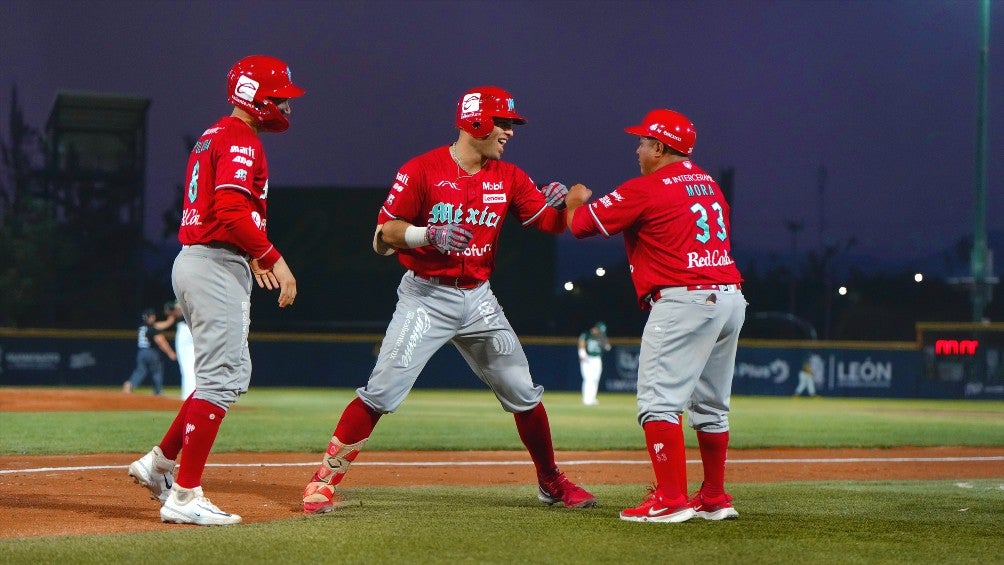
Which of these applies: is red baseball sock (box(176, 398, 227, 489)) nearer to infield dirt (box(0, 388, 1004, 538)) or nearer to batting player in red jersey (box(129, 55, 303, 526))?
batting player in red jersey (box(129, 55, 303, 526))

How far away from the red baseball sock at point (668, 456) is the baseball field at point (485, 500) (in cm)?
22

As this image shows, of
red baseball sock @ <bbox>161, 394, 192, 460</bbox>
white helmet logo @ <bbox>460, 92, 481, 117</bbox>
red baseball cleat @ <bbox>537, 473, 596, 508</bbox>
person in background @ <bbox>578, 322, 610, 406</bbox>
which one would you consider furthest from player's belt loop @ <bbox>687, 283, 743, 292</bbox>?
person in background @ <bbox>578, 322, 610, 406</bbox>

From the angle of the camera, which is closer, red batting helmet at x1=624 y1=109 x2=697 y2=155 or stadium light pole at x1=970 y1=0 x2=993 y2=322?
red batting helmet at x1=624 y1=109 x2=697 y2=155

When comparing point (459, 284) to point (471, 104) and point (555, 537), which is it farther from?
point (555, 537)

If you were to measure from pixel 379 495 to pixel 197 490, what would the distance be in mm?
1621

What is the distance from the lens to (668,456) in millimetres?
5629

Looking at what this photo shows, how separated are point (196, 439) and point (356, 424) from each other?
0.88 metres

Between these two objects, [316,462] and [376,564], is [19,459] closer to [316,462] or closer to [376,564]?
[316,462]

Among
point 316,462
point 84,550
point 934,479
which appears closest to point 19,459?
point 316,462

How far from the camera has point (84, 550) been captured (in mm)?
4555

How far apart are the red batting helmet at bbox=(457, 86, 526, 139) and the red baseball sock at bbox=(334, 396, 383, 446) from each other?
5.26ft

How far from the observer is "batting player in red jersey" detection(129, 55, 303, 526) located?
541 centimetres

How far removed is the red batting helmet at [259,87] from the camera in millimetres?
5727

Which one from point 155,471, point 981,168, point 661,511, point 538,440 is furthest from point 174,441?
point 981,168
